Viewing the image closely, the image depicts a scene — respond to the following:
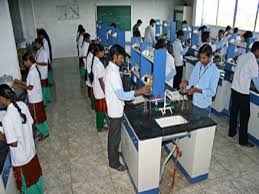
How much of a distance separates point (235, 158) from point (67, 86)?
459cm

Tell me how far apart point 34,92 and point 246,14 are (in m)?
7.24

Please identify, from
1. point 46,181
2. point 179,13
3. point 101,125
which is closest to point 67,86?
point 101,125

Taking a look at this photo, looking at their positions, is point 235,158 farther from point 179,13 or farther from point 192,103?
point 179,13

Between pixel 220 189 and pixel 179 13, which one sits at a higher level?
pixel 179 13

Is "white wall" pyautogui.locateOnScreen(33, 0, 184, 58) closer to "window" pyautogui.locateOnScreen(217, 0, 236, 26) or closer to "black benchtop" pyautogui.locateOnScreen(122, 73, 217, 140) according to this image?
"window" pyautogui.locateOnScreen(217, 0, 236, 26)

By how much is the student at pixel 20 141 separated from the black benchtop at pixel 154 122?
3.59 feet

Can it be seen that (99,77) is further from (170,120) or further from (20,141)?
(20,141)

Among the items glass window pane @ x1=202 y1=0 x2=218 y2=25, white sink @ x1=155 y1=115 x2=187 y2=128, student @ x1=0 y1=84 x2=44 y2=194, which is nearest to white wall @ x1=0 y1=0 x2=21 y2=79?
student @ x1=0 y1=84 x2=44 y2=194

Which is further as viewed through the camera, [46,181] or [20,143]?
[46,181]

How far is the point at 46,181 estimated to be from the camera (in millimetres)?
2842

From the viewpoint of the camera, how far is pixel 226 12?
8.20 m

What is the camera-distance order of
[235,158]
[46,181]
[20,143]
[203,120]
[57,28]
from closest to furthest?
1. [20,143]
2. [203,120]
3. [46,181]
4. [235,158]
5. [57,28]

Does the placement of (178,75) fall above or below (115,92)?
below

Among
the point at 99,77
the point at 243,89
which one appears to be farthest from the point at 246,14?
the point at 99,77
